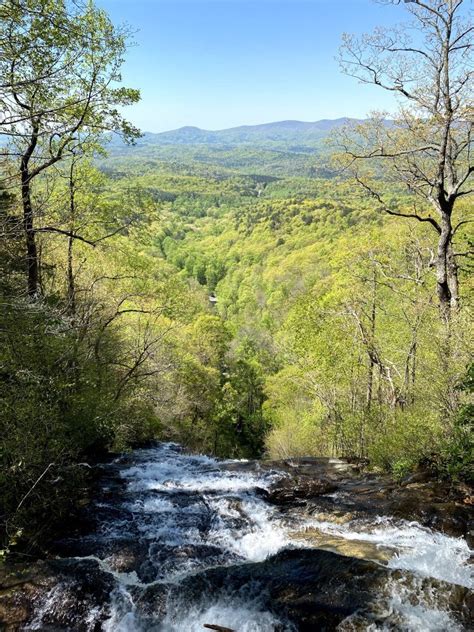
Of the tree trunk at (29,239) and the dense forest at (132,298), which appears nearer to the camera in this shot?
the dense forest at (132,298)

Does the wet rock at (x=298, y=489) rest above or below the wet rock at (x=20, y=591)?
below

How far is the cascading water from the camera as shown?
681 centimetres

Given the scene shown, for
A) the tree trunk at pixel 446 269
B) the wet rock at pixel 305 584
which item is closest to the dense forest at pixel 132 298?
the tree trunk at pixel 446 269

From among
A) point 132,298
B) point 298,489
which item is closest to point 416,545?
point 298,489

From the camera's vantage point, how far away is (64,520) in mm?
10375

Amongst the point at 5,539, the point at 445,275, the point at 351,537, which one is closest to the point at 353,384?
the point at 445,275

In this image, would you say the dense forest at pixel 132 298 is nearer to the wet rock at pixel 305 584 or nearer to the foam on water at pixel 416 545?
the foam on water at pixel 416 545

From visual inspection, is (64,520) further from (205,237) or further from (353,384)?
(205,237)

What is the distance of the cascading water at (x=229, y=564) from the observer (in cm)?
681

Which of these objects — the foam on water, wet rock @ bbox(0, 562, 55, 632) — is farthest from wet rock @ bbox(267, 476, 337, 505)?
wet rock @ bbox(0, 562, 55, 632)

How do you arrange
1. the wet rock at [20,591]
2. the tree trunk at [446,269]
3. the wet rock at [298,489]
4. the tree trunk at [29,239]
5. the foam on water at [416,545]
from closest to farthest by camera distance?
the wet rock at [20,591] → the foam on water at [416,545] → the wet rock at [298,489] → the tree trunk at [29,239] → the tree trunk at [446,269]

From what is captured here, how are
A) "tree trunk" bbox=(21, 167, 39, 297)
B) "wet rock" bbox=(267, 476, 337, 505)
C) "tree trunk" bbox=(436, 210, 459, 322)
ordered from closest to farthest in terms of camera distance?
"wet rock" bbox=(267, 476, 337, 505)
"tree trunk" bbox=(21, 167, 39, 297)
"tree trunk" bbox=(436, 210, 459, 322)

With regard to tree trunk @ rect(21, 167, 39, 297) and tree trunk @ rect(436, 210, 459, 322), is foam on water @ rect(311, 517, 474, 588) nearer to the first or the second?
tree trunk @ rect(436, 210, 459, 322)

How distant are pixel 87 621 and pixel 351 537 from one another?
562 cm
